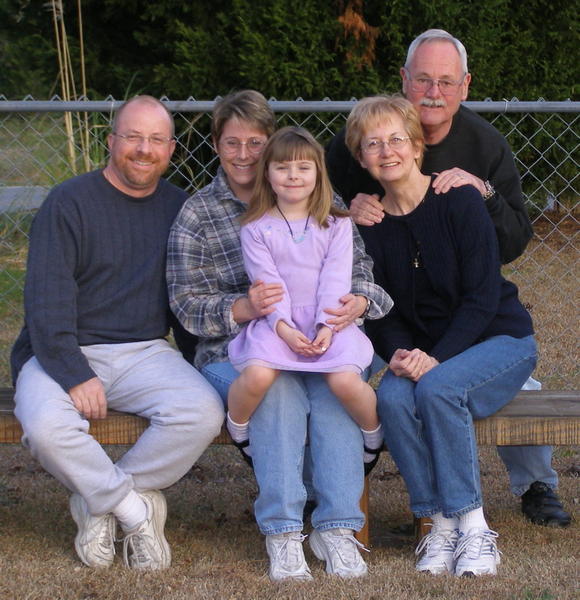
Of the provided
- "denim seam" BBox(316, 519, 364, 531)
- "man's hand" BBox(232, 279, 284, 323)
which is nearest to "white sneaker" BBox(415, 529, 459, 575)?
"denim seam" BBox(316, 519, 364, 531)

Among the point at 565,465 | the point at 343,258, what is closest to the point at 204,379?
the point at 343,258

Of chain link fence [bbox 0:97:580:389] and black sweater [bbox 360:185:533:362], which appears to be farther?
chain link fence [bbox 0:97:580:389]

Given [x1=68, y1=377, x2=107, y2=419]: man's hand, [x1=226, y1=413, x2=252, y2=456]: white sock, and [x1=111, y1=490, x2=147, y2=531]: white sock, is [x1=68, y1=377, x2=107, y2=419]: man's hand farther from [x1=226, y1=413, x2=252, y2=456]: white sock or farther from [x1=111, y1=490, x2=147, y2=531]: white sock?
[x1=226, y1=413, x2=252, y2=456]: white sock

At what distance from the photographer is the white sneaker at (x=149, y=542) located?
11.1 feet

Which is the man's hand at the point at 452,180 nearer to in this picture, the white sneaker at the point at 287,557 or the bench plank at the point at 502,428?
the bench plank at the point at 502,428

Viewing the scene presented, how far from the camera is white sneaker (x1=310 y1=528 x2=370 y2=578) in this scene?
3291 millimetres

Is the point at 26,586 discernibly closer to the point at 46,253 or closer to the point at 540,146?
the point at 46,253

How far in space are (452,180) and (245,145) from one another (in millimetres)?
740

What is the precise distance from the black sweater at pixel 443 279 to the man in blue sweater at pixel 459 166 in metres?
0.10

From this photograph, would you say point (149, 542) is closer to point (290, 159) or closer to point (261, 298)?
point (261, 298)

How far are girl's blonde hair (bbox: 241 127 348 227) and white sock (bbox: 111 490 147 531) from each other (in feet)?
3.28

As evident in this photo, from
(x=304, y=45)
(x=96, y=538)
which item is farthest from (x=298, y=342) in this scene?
(x=304, y=45)

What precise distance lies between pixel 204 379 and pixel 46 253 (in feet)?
2.25

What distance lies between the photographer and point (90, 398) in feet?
11.2
